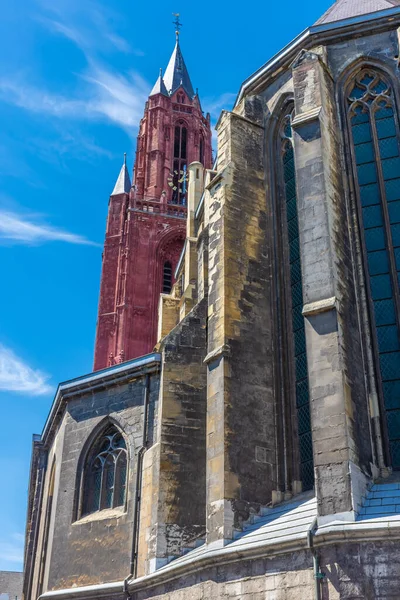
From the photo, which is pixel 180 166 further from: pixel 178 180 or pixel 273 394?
pixel 273 394

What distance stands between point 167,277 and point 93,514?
860 inches

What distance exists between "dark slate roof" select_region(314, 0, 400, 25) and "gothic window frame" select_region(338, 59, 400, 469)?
7.97 ft

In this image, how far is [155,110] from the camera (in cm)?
4091

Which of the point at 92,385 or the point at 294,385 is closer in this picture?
the point at 294,385

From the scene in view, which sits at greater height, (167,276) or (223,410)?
(167,276)

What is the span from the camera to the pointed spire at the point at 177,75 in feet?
143

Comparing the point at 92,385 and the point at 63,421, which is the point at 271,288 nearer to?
the point at 92,385

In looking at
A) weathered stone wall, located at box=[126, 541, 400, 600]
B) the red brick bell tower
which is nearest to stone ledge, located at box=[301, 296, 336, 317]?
weathered stone wall, located at box=[126, 541, 400, 600]

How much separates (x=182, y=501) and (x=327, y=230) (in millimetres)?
5316

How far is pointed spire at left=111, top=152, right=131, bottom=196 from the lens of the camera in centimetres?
3896

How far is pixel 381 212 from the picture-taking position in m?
12.2

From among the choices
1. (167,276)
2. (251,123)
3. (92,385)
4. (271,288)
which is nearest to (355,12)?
(251,123)

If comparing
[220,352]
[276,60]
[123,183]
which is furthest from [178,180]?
[220,352]

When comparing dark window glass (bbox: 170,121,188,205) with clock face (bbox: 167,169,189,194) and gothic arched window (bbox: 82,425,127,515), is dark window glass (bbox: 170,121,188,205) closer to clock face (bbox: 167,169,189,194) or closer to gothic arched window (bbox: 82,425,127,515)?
clock face (bbox: 167,169,189,194)
